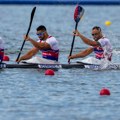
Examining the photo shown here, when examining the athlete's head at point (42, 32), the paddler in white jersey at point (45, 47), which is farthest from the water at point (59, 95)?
the athlete's head at point (42, 32)

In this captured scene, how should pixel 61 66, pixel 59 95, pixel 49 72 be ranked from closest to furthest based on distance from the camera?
pixel 59 95
pixel 49 72
pixel 61 66

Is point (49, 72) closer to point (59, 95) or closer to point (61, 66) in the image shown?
point (61, 66)

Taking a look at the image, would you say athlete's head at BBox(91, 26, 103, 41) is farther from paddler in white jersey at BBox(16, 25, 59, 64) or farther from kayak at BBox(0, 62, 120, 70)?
paddler in white jersey at BBox(16, 25, 59, 64)

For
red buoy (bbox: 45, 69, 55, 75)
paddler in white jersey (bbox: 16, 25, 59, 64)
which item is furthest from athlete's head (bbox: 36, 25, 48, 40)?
red buoy (bbox: 45, 69, 55, 75)

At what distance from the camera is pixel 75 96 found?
2042cm

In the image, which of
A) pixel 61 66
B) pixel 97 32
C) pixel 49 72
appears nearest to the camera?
pixel 49 72

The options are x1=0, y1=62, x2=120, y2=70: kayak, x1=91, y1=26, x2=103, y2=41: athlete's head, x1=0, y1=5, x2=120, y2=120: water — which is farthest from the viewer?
x1=91, y1=26, x2=103, y2=41: athlete's head

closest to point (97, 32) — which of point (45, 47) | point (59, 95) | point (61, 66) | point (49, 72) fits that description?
point (61, 66)

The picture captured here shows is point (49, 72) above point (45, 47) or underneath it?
underneath

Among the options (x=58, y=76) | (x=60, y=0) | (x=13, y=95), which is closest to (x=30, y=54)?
(x=58, y=76)

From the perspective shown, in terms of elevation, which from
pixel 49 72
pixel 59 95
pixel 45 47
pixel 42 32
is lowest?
pixel 59 95

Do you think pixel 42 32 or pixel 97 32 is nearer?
pixel 42 32

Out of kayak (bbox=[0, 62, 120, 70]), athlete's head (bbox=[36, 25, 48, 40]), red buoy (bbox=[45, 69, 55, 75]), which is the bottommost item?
red buoy (bbox=[45, 69, 55, 75])

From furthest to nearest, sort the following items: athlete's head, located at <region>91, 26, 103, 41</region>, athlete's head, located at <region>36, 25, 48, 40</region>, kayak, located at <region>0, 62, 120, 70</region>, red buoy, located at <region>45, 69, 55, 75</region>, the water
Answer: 1. athlete's head, located at <region>91, 26, 103, 41</region>
2. kayak, located at <region>0, 62, 120, 70</region>
3. athlete's head, located at <region>36, 25, 48, 40</region>
4. red buoy, located at <region>45, 69, 55, 75</region>
5. the water
